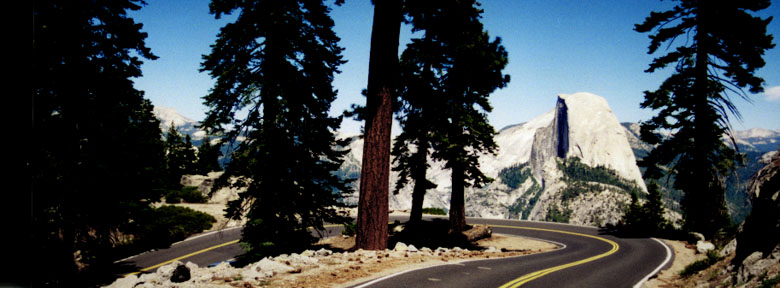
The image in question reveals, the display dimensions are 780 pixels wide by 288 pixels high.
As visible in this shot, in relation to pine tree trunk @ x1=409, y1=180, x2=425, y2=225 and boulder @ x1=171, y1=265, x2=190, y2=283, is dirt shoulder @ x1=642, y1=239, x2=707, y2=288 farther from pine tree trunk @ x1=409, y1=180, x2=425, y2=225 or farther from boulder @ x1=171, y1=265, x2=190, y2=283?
boulder @ x1=171, y1=265, x2=190, y2=283

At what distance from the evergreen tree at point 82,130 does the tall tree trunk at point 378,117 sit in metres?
8.55

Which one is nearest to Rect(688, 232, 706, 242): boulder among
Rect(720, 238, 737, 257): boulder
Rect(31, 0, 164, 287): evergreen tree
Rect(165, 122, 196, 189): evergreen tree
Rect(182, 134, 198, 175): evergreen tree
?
Rect(720, 238, 737, 257): boulder

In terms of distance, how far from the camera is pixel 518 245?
21734mm

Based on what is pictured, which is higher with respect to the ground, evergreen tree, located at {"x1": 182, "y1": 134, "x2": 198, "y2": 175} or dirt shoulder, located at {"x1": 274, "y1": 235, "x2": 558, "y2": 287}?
evergreen tree, located at {"x1": 182, "y1": 134, "x2": 198, "y2": 175}

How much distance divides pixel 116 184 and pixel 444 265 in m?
11.4

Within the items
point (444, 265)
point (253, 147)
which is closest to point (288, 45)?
point (253, 147)

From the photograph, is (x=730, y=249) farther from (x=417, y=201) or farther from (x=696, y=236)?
(x=417, y=201)

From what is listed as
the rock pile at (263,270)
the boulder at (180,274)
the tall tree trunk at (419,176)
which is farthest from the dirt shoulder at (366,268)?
the tall tree trunk at (419,176)

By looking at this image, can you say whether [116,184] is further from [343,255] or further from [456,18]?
[456,18]

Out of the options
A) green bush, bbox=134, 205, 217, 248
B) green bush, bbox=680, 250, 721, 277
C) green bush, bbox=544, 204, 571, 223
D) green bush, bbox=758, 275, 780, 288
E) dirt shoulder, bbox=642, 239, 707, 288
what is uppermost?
green bush, bbox=758, 275, 780, 288

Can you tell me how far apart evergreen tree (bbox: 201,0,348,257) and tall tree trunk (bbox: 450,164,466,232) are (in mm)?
8397

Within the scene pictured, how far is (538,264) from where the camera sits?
1098 cm

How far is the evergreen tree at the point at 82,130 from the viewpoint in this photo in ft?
33.9

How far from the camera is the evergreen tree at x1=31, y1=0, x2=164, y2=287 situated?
1034 centimetres
